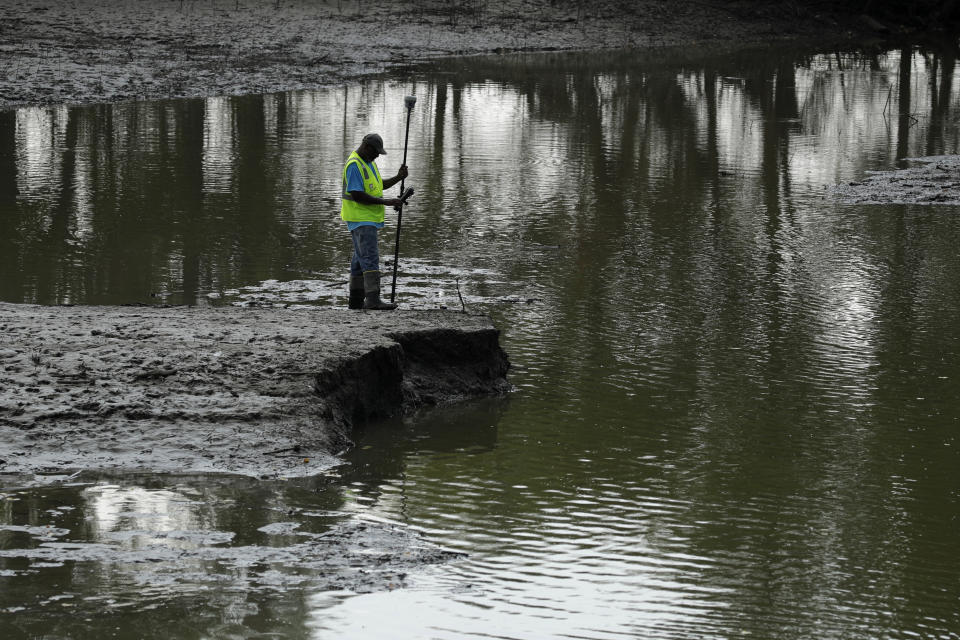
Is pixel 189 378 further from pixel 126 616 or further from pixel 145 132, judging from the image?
pixel 145 132

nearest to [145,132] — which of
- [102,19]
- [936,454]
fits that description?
[102,19]

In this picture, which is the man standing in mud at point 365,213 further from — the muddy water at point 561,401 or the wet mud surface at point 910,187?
the wet mud surface at point 910,187

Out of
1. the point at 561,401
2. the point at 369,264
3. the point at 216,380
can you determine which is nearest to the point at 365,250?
the point at 369,264

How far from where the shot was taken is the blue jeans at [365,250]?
10.3m

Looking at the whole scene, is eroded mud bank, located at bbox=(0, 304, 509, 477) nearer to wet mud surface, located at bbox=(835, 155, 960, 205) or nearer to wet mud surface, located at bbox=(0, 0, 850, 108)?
wet mud surface, located at bbox=(835, 155, 960, 205)

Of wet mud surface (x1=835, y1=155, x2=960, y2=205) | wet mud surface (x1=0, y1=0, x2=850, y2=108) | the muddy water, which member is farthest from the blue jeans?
wet mud surface (x1=0, y1=0, x2=850, y2=108)

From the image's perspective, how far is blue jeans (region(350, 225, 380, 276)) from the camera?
1027 centimetres

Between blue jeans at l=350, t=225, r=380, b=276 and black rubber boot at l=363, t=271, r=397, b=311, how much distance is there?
6cm

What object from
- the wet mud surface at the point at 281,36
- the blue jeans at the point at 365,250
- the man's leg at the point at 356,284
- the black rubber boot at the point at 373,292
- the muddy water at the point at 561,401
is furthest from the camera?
the wet mud surface at the point at 281,36

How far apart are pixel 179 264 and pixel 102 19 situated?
22027 mm

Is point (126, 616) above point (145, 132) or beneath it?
beneath

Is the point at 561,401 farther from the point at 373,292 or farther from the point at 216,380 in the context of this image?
the point at 216,380

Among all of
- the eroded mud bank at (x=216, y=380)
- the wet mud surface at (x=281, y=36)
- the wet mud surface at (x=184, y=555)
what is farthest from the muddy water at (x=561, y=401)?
the wet mud surface at (x=281, y=36)

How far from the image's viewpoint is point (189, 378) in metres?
7.84
